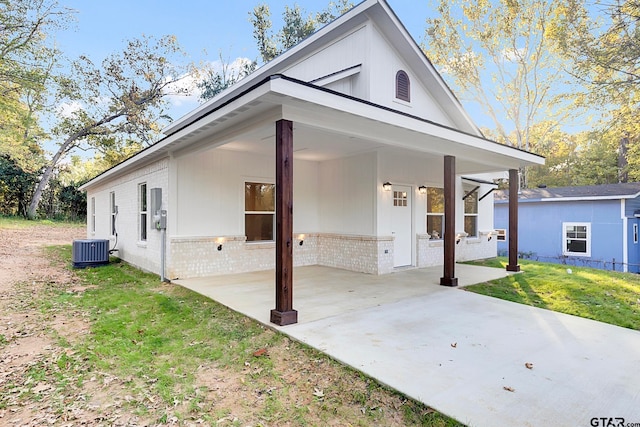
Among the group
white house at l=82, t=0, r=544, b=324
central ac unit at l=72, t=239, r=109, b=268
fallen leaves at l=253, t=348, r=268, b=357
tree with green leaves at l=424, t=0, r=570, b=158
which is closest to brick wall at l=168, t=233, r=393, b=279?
white house at l=82, t=0, r=544, b=324

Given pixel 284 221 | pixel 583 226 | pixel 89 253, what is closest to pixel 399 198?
pixel 284 221

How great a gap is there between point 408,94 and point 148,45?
795 inches

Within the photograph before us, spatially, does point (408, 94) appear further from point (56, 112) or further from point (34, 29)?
point (56, 112)

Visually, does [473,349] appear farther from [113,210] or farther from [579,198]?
[579,198]

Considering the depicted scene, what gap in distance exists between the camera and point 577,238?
13141mm

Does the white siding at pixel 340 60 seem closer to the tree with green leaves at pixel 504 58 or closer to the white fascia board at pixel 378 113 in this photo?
the white fascia board at pixel 378 113

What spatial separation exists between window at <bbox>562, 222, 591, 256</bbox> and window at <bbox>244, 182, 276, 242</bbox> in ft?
38.3

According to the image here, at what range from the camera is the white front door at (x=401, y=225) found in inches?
332

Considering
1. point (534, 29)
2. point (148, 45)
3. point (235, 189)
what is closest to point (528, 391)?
point (235, 189)

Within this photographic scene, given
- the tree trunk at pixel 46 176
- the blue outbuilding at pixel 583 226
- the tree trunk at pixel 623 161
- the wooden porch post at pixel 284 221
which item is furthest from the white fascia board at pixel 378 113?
the tree trunk at pixel 46 176

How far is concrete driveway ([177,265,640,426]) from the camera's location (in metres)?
2.56

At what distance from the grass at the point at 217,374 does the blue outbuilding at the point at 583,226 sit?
13.4m

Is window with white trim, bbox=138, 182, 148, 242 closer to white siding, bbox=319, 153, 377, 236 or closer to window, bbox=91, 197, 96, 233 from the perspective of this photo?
white siding, bbox=319, 153, 377, 236

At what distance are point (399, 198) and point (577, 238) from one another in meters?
9.13
